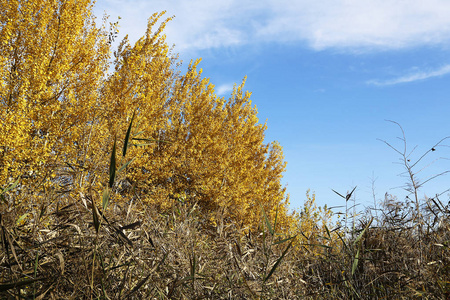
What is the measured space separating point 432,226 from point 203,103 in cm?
1314

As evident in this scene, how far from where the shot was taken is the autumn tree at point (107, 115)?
9.60m

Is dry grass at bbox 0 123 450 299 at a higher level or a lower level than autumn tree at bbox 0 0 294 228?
lower

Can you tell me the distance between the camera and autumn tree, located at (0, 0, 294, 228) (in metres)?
9.60

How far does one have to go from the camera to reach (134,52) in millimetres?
13164

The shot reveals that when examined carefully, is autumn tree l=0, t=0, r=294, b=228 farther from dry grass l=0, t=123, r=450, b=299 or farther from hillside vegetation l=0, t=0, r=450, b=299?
dry grass l=0, t=123, r=450, b=299

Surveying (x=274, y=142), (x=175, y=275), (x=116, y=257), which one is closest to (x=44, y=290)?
(x=116, y=257)

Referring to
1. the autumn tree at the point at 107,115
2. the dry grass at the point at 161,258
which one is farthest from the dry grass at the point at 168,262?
the autumn tree at the point at 107,115

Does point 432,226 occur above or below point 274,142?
below

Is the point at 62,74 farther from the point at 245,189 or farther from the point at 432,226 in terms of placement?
the point at 432,226

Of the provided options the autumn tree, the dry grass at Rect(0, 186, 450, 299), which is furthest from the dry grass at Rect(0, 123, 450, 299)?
the autumn tree

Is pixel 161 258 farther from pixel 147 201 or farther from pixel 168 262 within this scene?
pixel 147 201

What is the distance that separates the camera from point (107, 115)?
11.4 metres

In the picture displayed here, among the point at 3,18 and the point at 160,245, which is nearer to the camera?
the point at 160,245

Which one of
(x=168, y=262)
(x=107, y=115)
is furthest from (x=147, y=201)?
(x=168, y=262)
